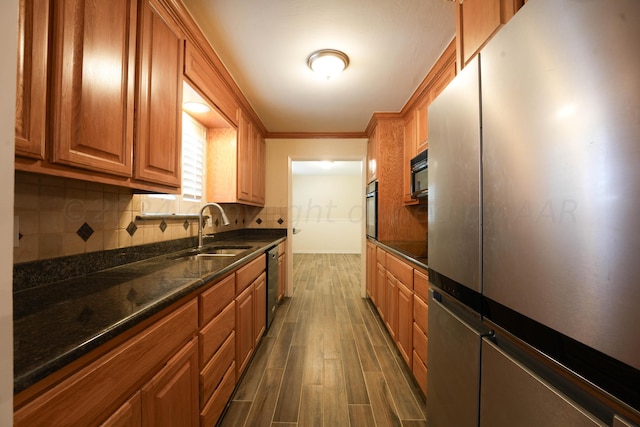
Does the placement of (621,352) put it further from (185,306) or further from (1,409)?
(185,306)

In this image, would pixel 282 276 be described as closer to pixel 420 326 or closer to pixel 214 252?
pixel 214 252

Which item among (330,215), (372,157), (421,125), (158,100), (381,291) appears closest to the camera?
(158,100)

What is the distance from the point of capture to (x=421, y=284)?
1.57m

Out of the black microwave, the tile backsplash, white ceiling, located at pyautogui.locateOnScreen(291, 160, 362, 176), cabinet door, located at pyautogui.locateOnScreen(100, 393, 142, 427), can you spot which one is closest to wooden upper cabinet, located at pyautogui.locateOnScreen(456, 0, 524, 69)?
the black microwave

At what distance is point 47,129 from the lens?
768mm

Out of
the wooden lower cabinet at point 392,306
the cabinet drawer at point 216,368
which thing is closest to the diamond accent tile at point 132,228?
the cabinet drawer at point 216,368

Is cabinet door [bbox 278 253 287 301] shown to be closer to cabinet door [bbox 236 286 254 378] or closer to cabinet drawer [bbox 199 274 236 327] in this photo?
cabinet door [bbox 236 286 254 378]

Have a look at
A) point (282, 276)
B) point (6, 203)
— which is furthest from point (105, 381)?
point (282, 276)

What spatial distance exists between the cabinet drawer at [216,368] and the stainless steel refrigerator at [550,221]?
1095 millimetres

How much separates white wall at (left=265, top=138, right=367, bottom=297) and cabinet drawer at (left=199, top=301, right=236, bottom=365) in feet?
6.90

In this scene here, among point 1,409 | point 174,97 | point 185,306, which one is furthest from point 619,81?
point 174,97

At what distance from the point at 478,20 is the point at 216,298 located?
1.76 m

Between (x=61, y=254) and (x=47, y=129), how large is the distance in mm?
615

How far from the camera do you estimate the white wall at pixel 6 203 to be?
0.37m
